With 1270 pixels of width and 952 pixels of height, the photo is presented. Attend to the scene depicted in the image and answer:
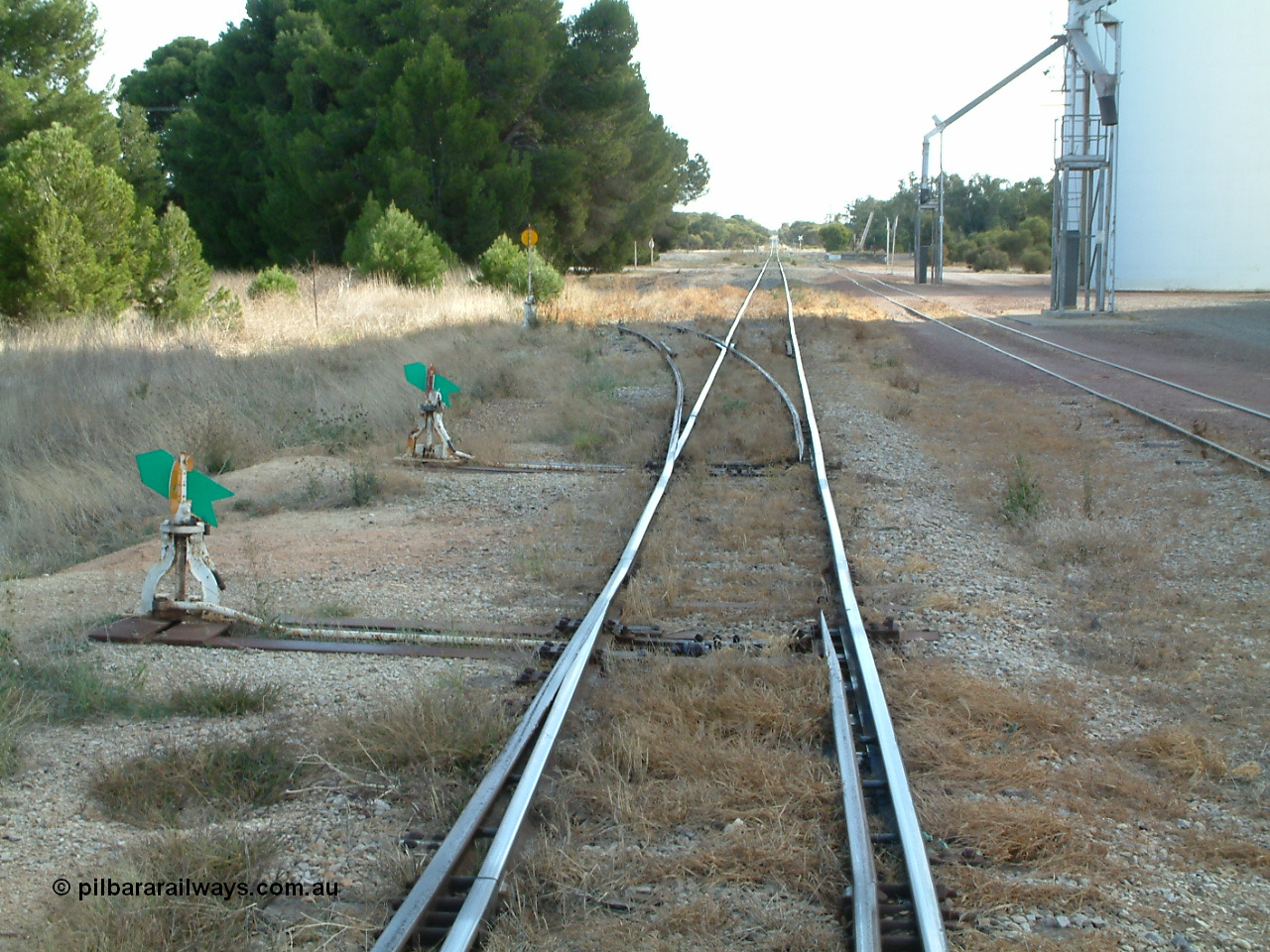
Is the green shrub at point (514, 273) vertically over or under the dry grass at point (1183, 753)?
over

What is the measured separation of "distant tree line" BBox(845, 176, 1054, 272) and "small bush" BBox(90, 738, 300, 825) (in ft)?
199

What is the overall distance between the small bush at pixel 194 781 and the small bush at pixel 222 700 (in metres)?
0.44

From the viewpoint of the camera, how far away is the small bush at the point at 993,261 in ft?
224

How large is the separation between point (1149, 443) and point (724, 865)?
29.3 ft

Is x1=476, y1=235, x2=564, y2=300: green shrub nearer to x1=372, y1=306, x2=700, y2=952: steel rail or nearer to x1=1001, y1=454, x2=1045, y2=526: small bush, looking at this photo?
x1=1001, y1=454, x2=1045, y2=526: small bush

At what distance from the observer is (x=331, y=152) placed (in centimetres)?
3781

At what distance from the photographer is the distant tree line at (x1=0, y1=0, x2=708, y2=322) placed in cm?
1914

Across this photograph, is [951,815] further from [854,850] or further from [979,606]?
[979,606]

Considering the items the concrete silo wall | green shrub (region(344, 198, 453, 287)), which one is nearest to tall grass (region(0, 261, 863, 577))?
green shrub (region(344, 198, 453, 287))

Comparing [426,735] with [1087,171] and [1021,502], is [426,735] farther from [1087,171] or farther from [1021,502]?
[1087,171]

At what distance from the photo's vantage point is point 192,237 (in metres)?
21.1

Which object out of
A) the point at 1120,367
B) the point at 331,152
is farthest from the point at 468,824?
the point at 331,152

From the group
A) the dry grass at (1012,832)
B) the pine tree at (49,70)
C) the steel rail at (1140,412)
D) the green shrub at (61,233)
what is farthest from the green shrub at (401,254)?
the dry grass at (1012,832)

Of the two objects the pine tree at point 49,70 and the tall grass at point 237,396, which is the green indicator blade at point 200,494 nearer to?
the tall grass at point 237,396
